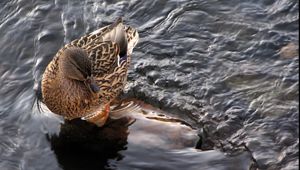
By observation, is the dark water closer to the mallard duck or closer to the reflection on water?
the reflection on water

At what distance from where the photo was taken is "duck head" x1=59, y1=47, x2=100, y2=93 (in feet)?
21.3

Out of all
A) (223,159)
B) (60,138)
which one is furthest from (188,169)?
(60,138)

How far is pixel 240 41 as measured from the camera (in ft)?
25.0

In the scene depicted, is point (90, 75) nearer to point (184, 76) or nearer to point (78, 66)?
point (78, 66)

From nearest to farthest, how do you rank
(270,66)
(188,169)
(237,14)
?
(188,169), (270,66), (237,14)

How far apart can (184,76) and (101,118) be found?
114cm

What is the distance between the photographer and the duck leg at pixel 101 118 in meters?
7.08

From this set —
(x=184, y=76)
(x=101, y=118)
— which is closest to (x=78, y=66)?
(x=101, y=118)

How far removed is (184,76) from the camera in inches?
289

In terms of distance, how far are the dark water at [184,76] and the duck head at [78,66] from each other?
2.42ft

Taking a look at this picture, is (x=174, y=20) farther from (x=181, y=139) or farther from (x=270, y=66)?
(x=181, y=139)

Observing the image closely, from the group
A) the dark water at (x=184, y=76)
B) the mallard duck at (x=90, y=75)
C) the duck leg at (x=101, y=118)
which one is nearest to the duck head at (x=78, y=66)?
the mallard duck at (x=90, y=75)

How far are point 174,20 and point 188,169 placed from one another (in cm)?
249

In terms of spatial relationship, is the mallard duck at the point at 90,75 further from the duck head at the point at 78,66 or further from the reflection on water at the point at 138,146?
the reflection on water at the point at 138,146
